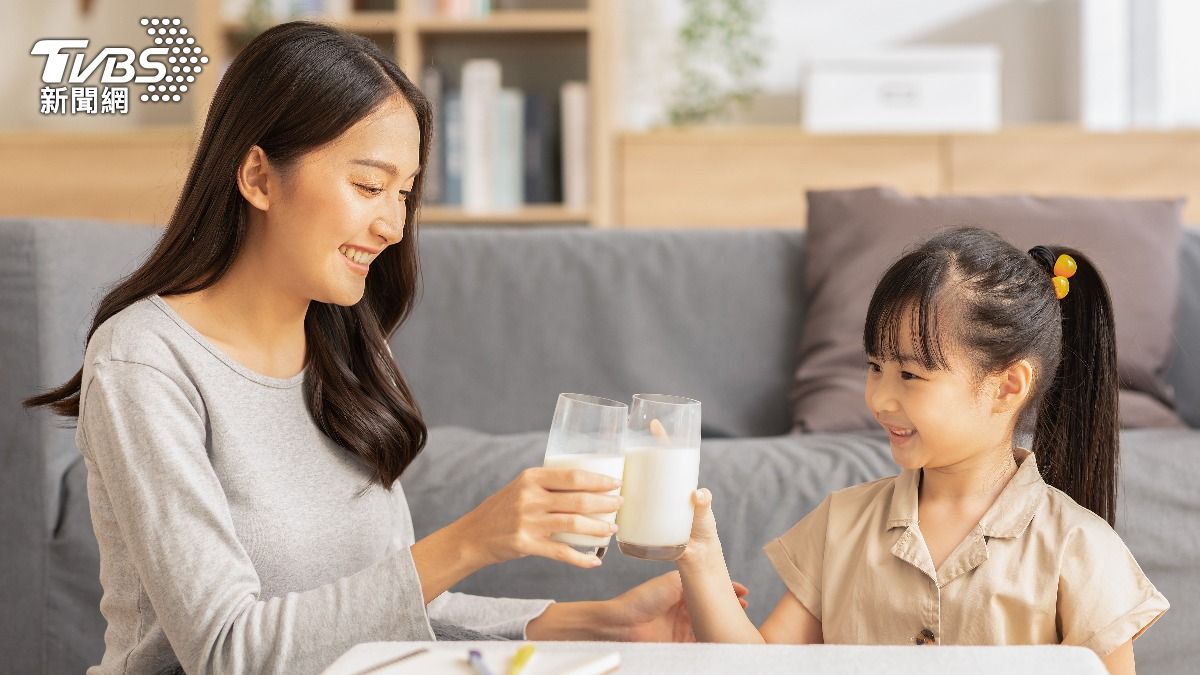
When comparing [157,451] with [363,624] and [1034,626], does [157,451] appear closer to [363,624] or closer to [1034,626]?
[363,624]

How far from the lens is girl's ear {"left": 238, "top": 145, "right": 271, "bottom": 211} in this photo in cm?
118

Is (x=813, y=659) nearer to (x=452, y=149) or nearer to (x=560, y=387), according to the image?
(x=560, y=387)

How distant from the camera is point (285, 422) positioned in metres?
1.25

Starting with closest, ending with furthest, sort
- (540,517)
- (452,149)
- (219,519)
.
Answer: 1. (540,517)
2. (219,519)
3. (452,149)

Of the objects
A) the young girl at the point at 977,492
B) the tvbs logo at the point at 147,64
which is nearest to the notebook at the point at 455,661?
the young girl at the point at 977,492

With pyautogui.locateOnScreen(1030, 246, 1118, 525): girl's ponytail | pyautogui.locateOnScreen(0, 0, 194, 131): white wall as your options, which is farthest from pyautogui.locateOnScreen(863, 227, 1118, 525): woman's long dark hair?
pyautogui.locateOnScreen(0, 0, 194, 131): white wall

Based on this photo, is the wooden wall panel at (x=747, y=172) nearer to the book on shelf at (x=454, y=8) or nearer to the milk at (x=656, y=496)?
the book on shelf at (x=454, y=8)

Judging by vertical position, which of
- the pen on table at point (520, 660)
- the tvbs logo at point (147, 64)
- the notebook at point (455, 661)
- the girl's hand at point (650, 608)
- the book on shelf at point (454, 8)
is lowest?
the girl's hand at point (650, 608)

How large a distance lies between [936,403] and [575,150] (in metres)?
2.39

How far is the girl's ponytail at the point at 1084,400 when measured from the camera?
4.13 feet

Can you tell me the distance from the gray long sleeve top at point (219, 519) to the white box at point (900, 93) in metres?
2.37

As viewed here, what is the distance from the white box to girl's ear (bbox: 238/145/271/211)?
240 centimetres

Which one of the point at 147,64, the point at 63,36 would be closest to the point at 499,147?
the point at 147,64

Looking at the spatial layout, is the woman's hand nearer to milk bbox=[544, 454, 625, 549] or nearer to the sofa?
milk bbox=[544, 454, 625, 549]
